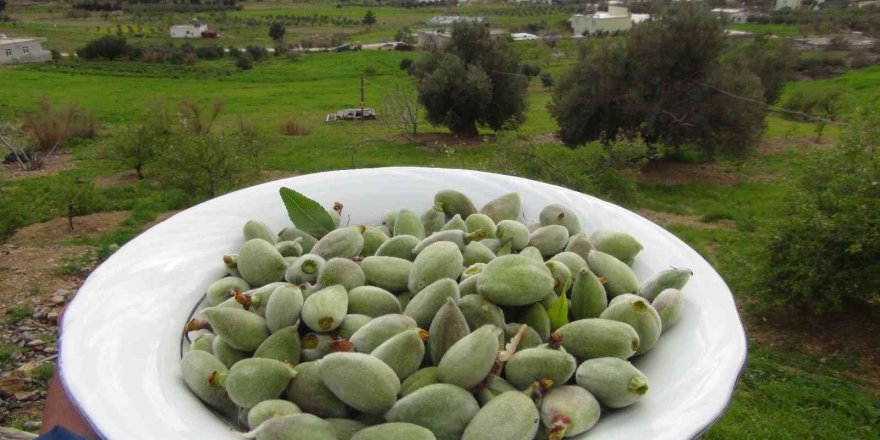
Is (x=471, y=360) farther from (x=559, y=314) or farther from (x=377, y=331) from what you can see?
(x=559, y=314)

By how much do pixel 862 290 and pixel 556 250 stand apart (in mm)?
6698

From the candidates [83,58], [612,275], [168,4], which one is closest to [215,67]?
[83,58]

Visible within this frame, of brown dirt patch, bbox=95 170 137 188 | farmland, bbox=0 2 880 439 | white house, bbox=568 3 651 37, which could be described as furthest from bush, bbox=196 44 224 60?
brown dirt patch, bbox=95 170 137 188

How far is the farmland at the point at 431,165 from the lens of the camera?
636cm

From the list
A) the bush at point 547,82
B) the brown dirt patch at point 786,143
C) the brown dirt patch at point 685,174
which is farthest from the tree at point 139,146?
the bush at point 547,82

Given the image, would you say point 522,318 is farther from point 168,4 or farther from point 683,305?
point 168,4

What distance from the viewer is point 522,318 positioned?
195cm

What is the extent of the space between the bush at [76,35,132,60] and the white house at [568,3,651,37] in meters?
38.7

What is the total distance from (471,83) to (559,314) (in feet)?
64.5

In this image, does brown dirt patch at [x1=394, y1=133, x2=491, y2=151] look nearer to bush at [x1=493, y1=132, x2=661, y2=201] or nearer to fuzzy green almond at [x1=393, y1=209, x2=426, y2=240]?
bush at [x1=493, y1=132, x2=661, y2=201]

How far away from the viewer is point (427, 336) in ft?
5.73

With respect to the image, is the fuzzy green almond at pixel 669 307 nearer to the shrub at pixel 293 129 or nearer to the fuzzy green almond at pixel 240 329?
the fuzzy green almond at pixel 240 329

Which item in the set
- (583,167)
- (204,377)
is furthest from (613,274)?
(583,167)

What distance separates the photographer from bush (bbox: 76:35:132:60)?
1734 inches
